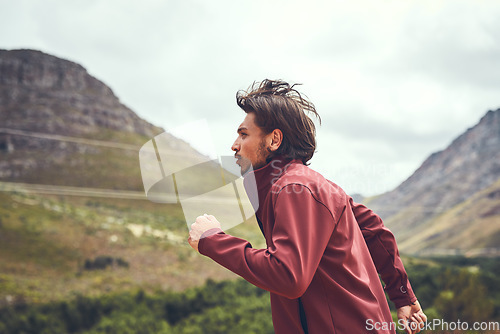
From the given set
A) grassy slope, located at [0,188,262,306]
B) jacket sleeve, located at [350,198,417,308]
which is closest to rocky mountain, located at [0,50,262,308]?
grassy slope, located at [0,188,262,306]

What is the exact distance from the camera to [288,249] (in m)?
1.02

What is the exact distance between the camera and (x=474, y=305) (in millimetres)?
6348

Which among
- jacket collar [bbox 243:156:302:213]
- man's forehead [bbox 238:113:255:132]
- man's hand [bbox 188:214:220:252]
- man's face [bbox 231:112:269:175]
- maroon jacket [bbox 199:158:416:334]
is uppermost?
man's forehead [bbox 238:113:255:132]

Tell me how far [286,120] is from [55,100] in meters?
49.2

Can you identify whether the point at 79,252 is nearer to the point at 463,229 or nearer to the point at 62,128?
the point at 62,128

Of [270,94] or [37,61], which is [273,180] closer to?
[270,94]

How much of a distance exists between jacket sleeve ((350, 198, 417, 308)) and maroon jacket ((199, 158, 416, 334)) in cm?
15

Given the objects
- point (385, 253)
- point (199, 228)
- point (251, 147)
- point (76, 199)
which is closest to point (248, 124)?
point (251, 147)

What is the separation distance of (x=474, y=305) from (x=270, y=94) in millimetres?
6339

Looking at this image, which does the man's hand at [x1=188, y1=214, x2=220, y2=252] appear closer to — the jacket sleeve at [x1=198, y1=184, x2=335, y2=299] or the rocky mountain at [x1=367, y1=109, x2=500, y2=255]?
the jacket sleeve at [x1=198, y1=184, x2=335, y2=299]

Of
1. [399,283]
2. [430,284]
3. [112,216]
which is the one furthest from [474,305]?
[112,216]

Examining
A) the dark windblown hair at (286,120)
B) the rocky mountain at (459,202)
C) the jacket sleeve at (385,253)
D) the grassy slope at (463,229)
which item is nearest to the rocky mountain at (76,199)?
the dark windblown hair at (286,120)

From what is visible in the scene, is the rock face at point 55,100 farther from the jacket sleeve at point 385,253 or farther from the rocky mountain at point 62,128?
the jacket sleeve at point 385,253

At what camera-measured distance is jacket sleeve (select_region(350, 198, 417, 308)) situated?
1.40 metres
